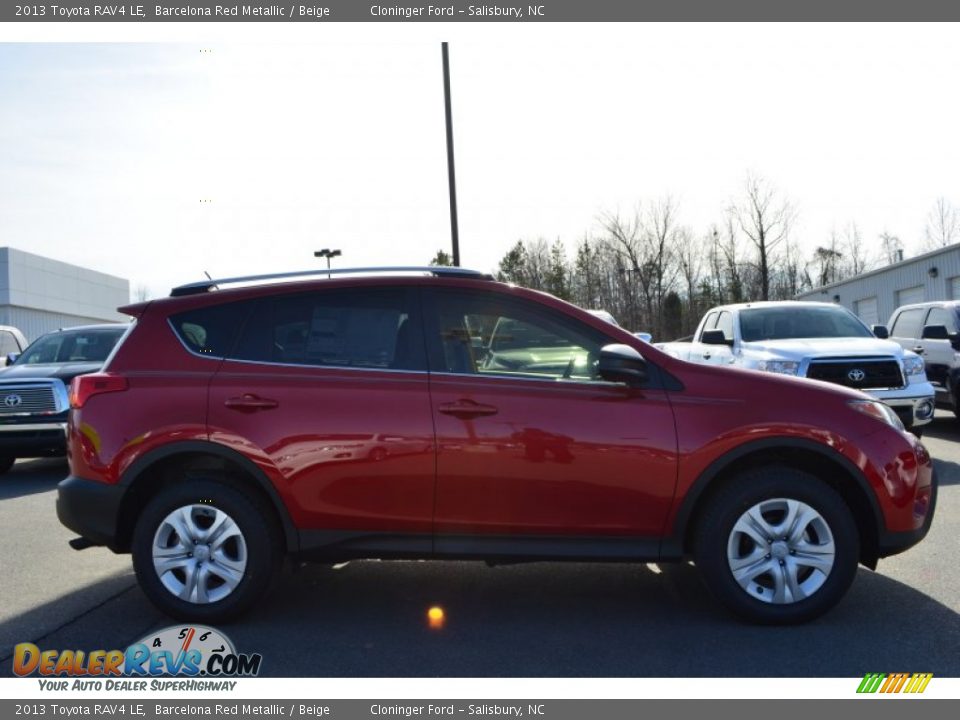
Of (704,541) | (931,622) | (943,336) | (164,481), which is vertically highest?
(943,336)

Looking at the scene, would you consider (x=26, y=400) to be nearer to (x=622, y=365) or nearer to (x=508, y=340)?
(x=508, y=340)

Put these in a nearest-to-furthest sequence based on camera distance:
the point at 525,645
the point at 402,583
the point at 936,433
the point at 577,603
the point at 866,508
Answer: the point at 525,645 < the point at 866,508 < the point at 577,603 < the point at 402,583 < the point at 936,433

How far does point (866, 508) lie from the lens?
4.77m

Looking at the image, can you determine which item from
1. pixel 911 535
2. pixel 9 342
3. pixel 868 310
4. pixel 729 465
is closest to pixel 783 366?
pixel 911 535

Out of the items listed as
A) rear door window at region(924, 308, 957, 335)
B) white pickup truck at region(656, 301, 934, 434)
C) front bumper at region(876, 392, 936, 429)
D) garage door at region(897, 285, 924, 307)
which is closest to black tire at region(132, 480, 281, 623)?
white pickup truck at region(656, 301, 934, 434)

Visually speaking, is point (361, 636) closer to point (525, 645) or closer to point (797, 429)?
point (525, 645)

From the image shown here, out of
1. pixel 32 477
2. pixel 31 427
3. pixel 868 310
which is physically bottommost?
pixel 32 477

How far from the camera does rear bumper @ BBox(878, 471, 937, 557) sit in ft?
15.4

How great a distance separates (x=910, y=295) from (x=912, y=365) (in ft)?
77.7

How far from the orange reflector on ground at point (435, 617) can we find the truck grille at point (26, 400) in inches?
291

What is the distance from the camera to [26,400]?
1063 cm

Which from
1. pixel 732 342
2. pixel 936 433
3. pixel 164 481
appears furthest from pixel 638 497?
pixel 936 433

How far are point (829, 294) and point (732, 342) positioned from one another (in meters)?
32.3

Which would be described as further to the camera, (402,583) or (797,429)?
(402,583)
